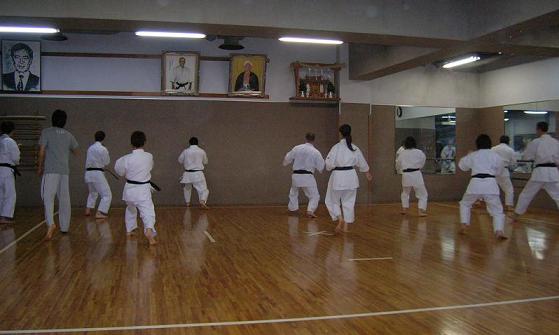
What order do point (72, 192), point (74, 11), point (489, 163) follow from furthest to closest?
point (72, 192) → point (489, 163) → point (74, 11)

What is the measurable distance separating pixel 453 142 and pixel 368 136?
227 centimetres

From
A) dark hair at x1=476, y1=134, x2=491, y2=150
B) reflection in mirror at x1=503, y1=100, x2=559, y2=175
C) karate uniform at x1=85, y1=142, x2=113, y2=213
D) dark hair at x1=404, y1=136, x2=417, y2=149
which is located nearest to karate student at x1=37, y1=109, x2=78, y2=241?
karate uniform at x1=85, y1=142, x2=113, y2=213

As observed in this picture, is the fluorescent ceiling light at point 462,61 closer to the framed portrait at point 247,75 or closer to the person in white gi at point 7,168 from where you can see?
the framed portrait at point 247,75

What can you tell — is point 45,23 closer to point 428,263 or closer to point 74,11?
point 74,11

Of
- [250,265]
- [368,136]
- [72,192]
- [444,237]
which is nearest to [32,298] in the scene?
[250,265]

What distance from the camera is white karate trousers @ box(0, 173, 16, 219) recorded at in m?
7.07

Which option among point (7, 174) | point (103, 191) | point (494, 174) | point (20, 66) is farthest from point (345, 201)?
point (20, 66)

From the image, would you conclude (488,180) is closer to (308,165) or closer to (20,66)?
(308,165)

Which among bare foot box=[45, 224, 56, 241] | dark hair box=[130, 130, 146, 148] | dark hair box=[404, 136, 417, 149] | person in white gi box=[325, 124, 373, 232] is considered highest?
dark hair box=[404, 136, 417, 149]

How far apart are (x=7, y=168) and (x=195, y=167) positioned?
10.3ft

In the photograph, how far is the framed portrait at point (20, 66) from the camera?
9.25m

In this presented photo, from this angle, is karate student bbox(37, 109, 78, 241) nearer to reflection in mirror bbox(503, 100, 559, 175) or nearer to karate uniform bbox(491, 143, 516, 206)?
karate uniform bbox(491, 143, 516, 206)

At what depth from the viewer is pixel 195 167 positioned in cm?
918

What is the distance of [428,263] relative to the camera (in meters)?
4.76
